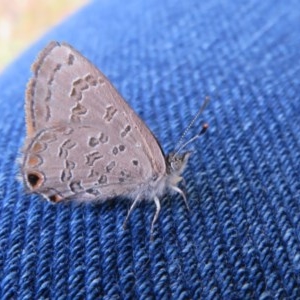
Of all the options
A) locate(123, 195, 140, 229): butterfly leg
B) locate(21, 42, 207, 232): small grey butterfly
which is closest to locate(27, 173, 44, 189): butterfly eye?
locate(21, 42, 207, 232): small grey butterfly

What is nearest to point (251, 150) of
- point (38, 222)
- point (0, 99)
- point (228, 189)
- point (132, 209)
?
point (228, 189)

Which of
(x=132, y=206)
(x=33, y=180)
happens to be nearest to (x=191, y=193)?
(x=132, y=206)

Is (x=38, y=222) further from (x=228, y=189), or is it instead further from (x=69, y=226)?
(x=228, y=189)

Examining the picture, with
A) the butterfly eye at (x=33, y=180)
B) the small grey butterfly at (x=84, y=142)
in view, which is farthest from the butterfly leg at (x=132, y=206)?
the butterfly eye at (x=33, y=180)

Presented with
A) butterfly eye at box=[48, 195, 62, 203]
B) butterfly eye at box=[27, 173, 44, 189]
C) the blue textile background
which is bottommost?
the blue textile background

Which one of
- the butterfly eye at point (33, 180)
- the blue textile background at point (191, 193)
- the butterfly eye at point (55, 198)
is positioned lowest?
the blue textile background at point (191, 193)

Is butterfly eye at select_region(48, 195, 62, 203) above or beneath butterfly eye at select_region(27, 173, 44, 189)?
beneath

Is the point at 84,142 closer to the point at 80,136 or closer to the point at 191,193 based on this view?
the point at 80,136

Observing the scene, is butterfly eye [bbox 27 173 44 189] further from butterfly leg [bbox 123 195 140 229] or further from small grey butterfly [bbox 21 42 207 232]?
butterfly leg [bbox 123 195 140 229]

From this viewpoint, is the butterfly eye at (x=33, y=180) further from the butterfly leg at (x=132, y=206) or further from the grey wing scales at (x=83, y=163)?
the butterfly leg at (x=132, y=206)
